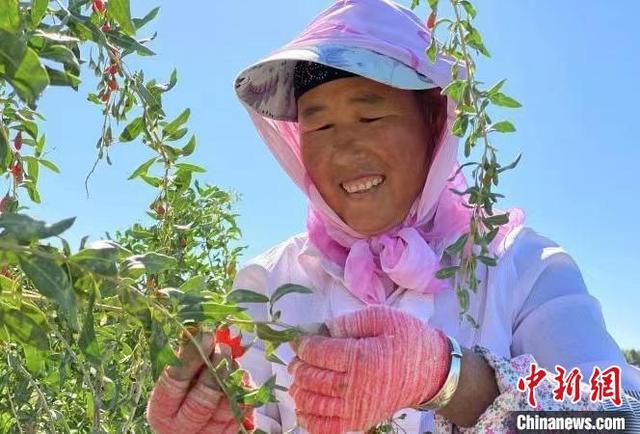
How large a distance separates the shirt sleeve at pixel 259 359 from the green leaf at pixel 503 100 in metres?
0.71

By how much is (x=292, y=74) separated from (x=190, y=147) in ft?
2.66

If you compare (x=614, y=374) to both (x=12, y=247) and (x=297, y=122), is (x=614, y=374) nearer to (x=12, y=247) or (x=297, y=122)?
(x=297, y=122)

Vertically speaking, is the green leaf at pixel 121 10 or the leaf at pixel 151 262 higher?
the green leaf at pixel 121 10

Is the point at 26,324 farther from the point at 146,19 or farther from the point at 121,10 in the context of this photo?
the point at 146,19

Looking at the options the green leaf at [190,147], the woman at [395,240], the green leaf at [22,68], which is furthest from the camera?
the woman at [395,240]

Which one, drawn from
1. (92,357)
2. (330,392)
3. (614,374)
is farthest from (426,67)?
(92,357)

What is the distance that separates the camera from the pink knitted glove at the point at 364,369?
3.42 feet

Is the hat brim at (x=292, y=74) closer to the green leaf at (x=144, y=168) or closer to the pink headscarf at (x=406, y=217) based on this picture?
the pink headscarf at (x=406, y=217)

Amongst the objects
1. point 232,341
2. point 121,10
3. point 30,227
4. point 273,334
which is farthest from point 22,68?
point 232,341

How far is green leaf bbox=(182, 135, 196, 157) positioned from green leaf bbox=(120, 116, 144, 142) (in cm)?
7

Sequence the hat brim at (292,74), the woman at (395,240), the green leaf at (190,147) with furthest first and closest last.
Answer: the hat brim at (292,74) < the woman at (395,240) < the green leaf at (190,147)

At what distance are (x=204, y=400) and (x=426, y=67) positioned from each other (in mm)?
878

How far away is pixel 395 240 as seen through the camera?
1.68 m

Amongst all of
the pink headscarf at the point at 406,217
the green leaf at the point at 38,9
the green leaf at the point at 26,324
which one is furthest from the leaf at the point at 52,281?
the pink headscarf at the point at 406,217
